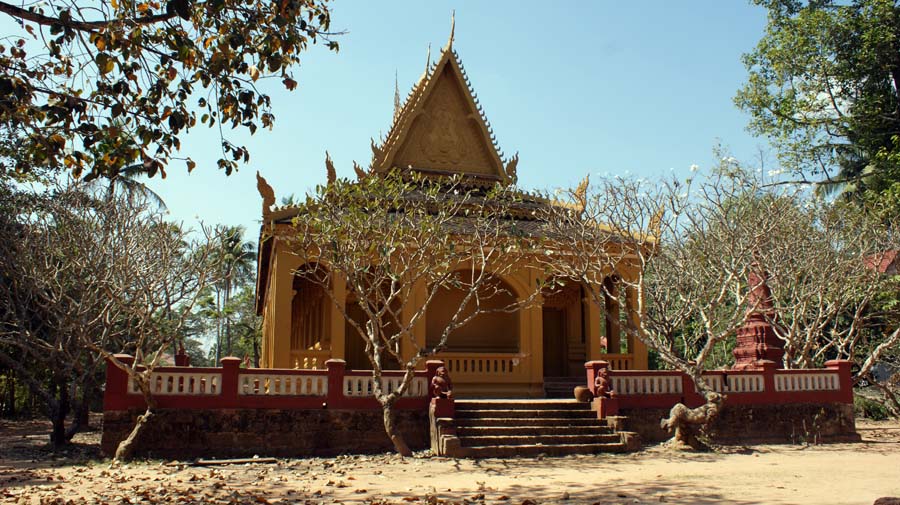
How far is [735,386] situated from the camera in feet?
48.0

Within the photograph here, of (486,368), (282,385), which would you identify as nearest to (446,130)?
(486,368)

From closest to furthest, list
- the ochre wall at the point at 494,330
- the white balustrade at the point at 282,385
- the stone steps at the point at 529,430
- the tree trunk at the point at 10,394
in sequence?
1. the white balustrade at the point at 282,385
2. the stone steps at the point at 529,430
3. the ochre wall at the point at 494,330
4. the tree trunk at the point at 10,394

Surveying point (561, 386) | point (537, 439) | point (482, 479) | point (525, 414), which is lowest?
point (482, 479)

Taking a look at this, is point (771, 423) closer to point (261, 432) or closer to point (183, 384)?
point (261, 432)

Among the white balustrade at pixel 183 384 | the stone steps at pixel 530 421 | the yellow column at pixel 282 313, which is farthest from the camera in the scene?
the yellow column at pixel 282 313

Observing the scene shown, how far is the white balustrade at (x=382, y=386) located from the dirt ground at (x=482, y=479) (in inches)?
50.4

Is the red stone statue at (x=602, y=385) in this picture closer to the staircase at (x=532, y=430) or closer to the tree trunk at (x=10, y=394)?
the staircase at (x=532, y=430)

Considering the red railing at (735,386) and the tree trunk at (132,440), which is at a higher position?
the red railing at (735,386)

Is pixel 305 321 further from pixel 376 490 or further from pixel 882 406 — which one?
→ pixel 882 406

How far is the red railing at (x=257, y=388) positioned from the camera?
1187cm

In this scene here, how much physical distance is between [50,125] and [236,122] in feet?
5.43

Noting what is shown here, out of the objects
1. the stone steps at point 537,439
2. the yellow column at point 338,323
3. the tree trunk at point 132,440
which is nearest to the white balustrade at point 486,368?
the yellow column at point 338,323

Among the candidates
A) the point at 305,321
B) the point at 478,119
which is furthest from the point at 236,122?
the point at 305,321

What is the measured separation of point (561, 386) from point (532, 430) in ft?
18.6
